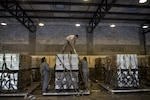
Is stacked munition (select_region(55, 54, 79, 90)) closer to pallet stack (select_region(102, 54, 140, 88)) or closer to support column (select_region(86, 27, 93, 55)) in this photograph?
pallet stack (select_region(102, 54, 140, 88))

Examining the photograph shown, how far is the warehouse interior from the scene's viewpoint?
25.7ft

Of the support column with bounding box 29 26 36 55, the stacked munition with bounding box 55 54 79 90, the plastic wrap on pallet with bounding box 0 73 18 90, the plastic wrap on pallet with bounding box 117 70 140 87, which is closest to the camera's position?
the plastic wrap on pallet with bounding box 0 73 18 90

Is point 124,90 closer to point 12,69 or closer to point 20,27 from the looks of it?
point 12,69

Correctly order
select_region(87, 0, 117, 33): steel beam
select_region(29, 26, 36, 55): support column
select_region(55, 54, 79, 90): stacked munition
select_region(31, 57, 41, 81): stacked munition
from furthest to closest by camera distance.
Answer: select_region(29, 26, 36, 55): support column
select_region(31, 57, 41, 81): stacked munition
select_region(87, 0, 117, 33): steel beam
select_region(55, 54, 79, 90): stacked munition

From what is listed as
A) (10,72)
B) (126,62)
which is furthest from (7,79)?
(126,62)

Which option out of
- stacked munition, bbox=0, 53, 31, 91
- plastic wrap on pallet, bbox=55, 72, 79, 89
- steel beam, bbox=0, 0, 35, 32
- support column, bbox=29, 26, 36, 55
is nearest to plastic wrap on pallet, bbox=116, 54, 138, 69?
plastic wrap on pallet, bbox=55, 72, 79, 89

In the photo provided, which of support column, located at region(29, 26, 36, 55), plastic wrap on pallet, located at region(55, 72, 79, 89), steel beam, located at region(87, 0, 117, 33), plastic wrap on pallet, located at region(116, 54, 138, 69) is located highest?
steel beam, located at region(87, 0, 117, 33)

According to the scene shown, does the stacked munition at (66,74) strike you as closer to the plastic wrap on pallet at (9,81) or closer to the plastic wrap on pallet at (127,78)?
the plastic wrap on pallet at (9,81)

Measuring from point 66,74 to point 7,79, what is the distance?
2.87 metres

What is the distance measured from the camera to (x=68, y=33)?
15062 mm

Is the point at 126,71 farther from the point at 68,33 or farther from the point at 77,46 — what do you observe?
the point at 68,33

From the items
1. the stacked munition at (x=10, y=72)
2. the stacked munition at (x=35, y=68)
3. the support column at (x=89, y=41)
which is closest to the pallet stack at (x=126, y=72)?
the stacked munition at (x=10, y=72)

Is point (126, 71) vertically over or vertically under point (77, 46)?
under

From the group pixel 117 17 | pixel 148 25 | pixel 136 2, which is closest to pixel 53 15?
pixel 117 17
